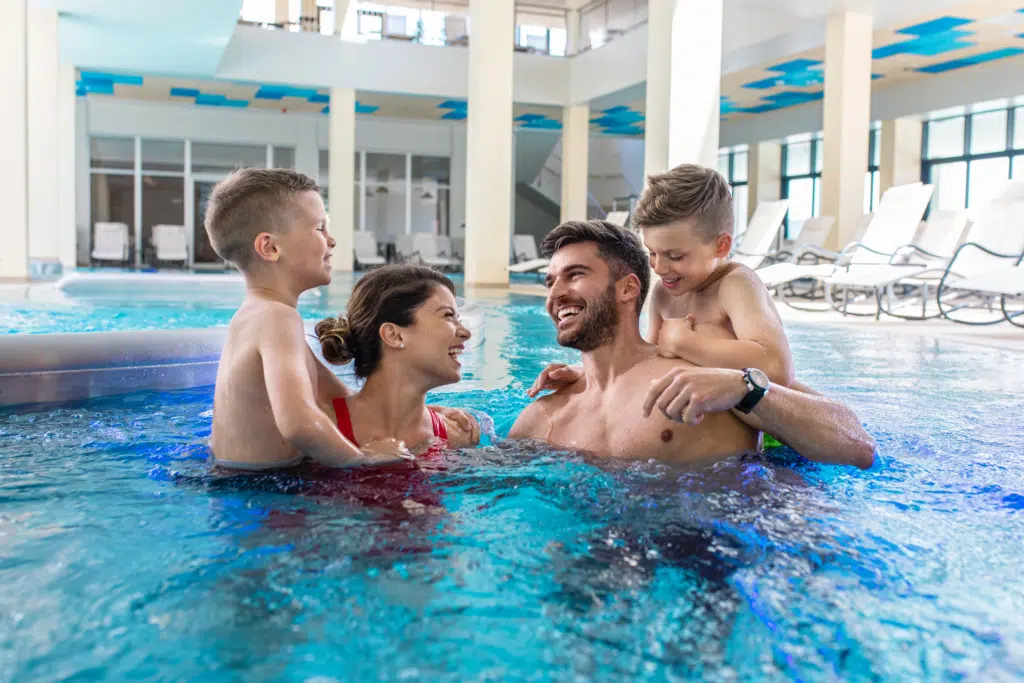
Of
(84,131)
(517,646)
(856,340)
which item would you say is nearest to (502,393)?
(517,646)

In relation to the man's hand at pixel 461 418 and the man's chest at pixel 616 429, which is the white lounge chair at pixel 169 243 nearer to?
the man's hand at pixel 461 418

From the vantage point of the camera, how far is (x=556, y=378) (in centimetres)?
284

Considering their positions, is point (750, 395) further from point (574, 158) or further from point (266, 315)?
point (574, 158)

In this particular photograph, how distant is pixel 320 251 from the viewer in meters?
2.43

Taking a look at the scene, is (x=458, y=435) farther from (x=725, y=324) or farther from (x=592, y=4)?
(x=592, y=4)

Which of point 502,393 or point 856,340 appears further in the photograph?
point 856,340

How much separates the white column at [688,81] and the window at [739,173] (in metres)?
14.2

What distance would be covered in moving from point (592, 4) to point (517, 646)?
1775 cm

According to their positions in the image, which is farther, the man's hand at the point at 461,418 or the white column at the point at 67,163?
the white column at the point at 67,163

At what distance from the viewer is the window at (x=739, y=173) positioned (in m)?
23.9

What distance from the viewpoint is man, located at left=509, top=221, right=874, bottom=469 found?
2336 millimetres

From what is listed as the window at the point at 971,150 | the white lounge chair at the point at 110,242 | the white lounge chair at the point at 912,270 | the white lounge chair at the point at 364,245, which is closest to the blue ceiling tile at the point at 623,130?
the white lounge chair at the point at 364,245

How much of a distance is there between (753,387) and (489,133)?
12451 millimetres

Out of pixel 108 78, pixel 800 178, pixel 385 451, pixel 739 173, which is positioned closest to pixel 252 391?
pixel 385 451
